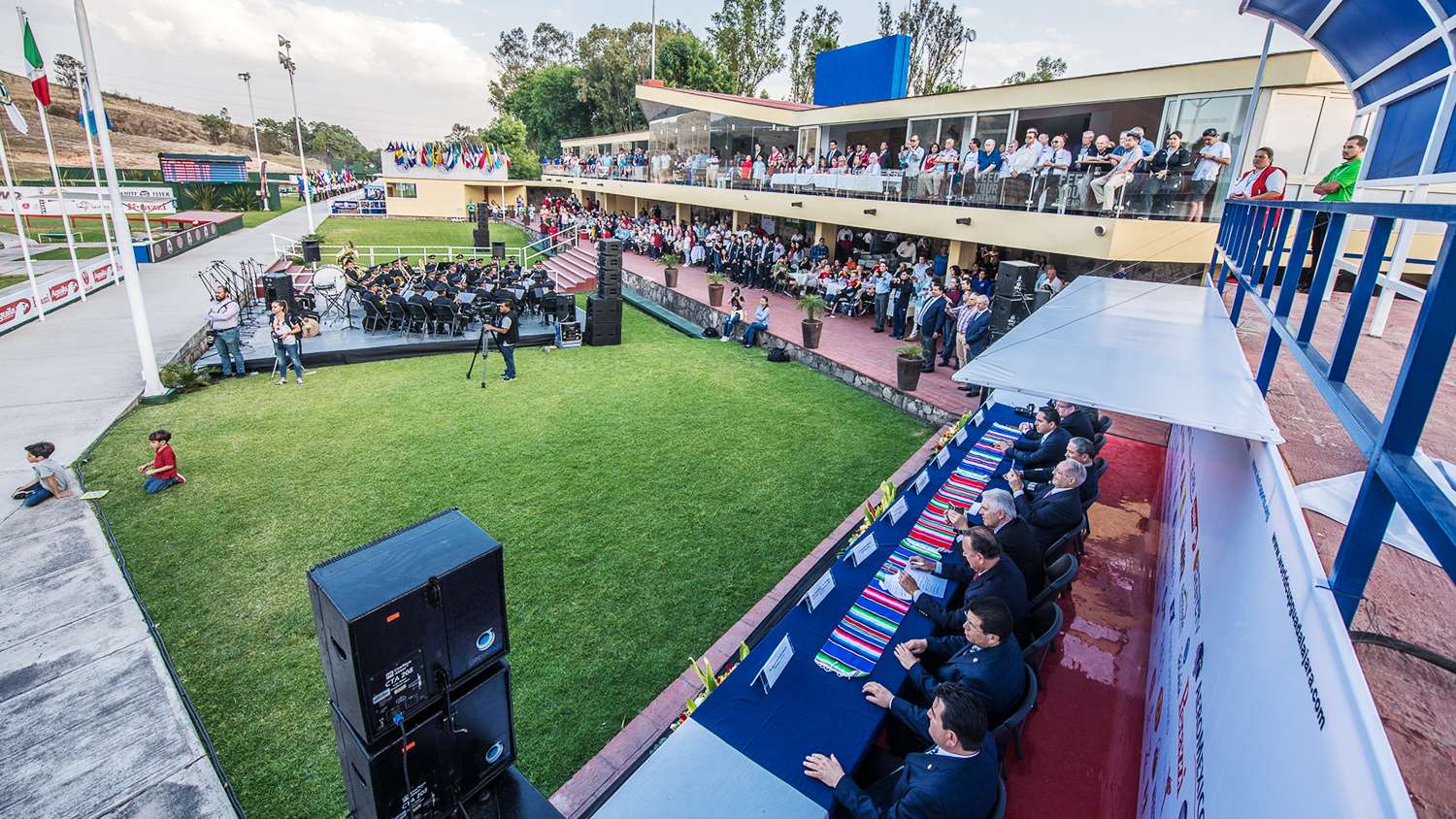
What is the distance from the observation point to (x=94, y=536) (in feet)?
21.5

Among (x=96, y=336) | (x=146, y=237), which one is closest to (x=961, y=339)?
(x=96, y=336)

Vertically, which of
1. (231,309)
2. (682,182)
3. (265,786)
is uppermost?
(682,182)

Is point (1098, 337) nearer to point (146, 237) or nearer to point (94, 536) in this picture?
point (94, 536)

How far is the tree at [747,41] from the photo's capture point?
174 ft

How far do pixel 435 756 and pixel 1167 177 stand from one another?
12.5 m

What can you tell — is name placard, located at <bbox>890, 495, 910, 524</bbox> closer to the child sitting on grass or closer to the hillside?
the child sitting on grass

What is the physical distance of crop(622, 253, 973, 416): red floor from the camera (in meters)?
11.1

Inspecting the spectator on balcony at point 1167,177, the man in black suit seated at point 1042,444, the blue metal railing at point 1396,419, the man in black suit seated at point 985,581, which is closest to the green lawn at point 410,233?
the spectator on balcony at point 1167,177

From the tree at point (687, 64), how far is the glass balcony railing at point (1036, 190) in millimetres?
31320

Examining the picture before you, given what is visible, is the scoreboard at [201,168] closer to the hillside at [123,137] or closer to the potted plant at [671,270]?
the hillside at [123,137]

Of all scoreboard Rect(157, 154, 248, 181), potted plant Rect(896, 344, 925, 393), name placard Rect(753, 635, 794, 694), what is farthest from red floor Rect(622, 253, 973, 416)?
scoreboard Rect(157, 154, 248, 181)

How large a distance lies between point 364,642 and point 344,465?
22.6 feet

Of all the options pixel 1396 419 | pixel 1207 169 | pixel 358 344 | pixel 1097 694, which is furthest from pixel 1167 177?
pixel 358 344

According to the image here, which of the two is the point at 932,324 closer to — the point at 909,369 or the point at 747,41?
the point at 909,369
